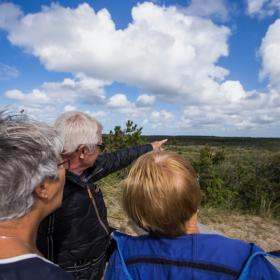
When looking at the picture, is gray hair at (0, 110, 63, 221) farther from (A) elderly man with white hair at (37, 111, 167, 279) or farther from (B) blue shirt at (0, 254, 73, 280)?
(A) elderly man with white hair at (37, 111, 167, 279)

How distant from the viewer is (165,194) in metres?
1.37

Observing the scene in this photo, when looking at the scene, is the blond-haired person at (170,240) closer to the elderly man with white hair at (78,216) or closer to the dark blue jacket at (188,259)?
the dark blue jacket at (188,259)

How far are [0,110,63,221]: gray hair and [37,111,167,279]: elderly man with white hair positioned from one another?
2.51 ft

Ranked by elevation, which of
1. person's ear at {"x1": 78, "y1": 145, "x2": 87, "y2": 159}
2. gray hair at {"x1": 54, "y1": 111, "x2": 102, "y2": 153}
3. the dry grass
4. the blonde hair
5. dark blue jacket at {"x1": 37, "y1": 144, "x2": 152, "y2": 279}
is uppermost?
gray hair at {"x1": 54, "y1": 111, "x2": 102, "y2": 153}

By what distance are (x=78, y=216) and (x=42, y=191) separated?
813mm

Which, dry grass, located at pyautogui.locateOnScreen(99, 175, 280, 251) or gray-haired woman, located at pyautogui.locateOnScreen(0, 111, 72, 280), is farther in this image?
dry grass, located at pyautogui.locateOnScreen(99, 175, 280, 251)

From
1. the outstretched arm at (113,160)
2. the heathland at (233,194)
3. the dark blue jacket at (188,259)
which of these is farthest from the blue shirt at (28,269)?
the heathland at (233,194)

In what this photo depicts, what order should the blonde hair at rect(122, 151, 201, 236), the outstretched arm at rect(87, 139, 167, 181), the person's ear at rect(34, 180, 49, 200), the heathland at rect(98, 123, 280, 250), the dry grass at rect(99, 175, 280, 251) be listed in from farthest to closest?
the heathland at rect(98, 123, 280, 250)
the dry grass at rect(99, 175, 280, 251)
the outstretched arm at rect(87, 139, 167, 181)
the blonde hair at rect(122, 151, 201, 236)
the person's ear at rect(34, 180, 49, 200)

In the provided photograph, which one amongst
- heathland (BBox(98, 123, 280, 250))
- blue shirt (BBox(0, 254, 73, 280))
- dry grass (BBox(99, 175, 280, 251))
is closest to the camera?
blue shirt (BBox(0, 254, 73, 280))

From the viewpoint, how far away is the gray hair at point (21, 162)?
112 cm

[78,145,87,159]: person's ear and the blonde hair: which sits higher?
[78,145,87,159]: person's ear

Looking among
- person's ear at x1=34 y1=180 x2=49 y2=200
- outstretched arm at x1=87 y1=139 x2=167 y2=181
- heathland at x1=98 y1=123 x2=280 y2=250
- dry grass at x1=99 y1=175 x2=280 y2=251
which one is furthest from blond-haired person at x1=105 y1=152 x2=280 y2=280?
dry grass at x1=99 y1=175 x2=280 y2=251

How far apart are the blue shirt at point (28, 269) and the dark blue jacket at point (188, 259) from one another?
0.41 meters

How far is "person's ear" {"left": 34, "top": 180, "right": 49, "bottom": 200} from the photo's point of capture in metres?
1.22
